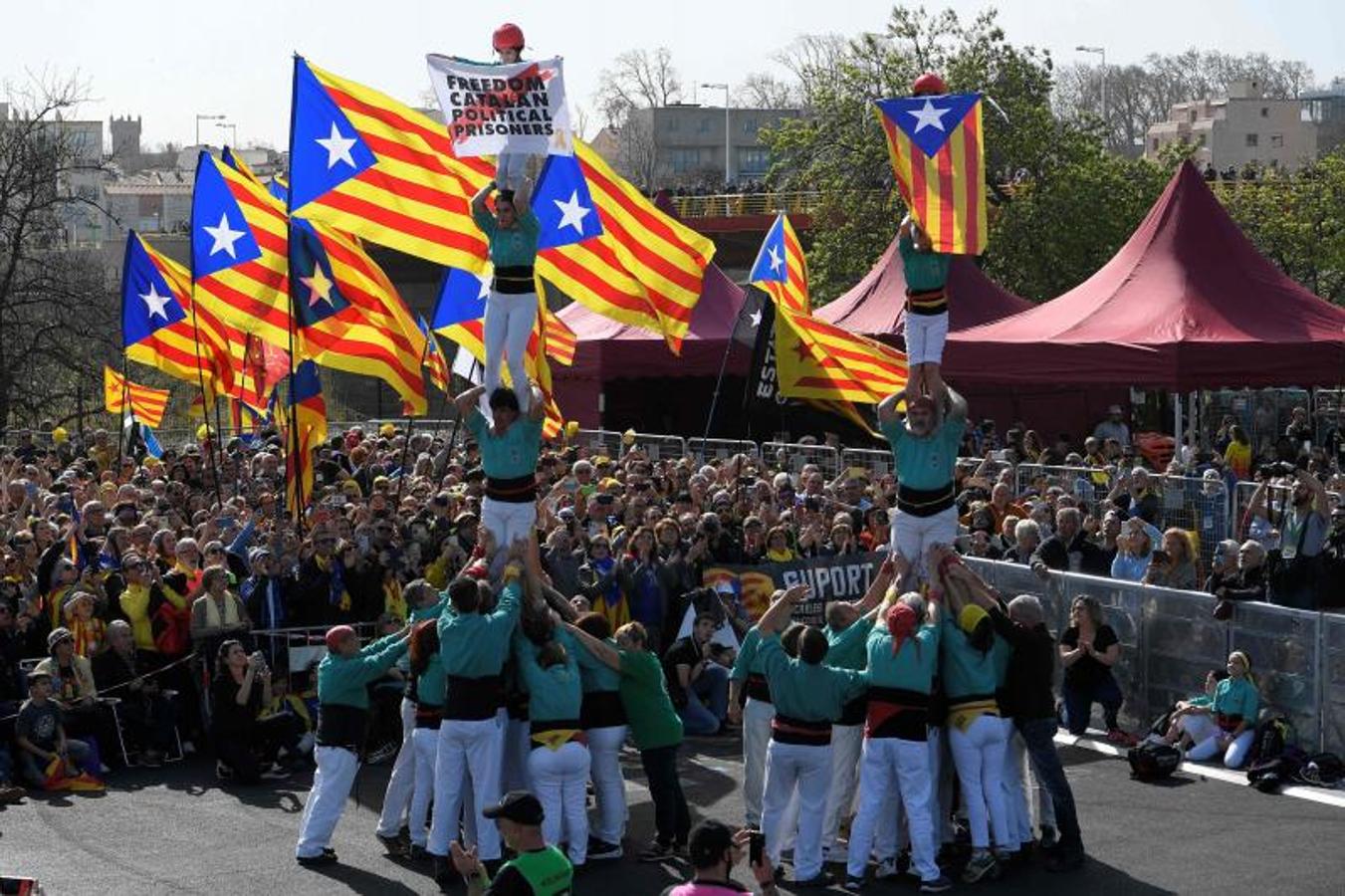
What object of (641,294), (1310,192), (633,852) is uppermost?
(1310,192)

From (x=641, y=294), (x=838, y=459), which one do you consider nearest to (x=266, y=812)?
(x=641, y=294)

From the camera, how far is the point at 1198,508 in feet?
63.0

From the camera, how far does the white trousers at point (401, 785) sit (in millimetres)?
12711

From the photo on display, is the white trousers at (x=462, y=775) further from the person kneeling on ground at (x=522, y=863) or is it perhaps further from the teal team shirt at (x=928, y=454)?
the person kneeling on ground at (x=522, y=863)

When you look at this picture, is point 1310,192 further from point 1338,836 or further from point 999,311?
point 1338,836

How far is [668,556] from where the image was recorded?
16.8m

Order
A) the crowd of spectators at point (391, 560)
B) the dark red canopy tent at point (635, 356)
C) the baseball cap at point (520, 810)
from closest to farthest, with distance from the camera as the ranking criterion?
the baseball cap at point (520, 810), the crowd of spectators at point (391, 560), the dark red canopy tent at point (635, 356)

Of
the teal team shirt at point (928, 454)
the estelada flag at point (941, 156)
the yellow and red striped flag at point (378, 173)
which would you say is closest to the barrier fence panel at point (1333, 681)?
the teal team shirt at point (928, 454)

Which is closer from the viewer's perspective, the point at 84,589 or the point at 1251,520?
the point at 84,589

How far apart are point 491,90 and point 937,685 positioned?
176 inches

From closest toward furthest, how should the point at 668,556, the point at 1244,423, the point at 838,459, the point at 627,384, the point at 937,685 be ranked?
1. the point at 937,685
2. the point at 668,556
3. the point at 838,459
4. the point at 1244,423
5. the point at 627,384

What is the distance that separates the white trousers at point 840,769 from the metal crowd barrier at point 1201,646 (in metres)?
3.76

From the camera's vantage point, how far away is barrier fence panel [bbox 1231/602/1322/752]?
561 inches

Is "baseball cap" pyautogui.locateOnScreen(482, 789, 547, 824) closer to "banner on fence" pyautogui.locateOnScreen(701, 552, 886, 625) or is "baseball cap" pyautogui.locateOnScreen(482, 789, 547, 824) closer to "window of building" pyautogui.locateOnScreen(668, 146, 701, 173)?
"banner on fence" pyautogui.locateOnScreen(701, 552, 886, 625)
